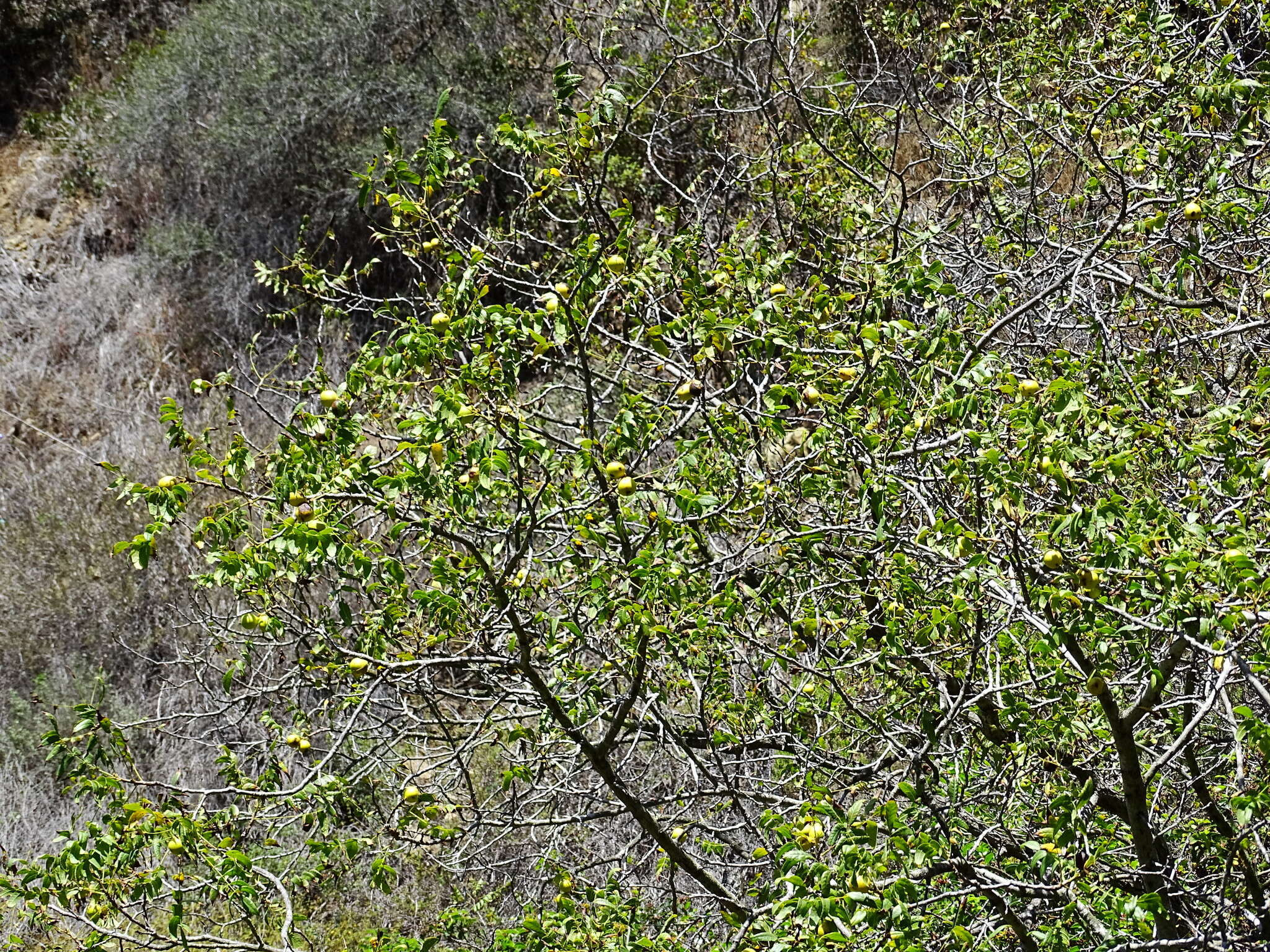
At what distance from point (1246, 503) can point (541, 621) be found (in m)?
1.53

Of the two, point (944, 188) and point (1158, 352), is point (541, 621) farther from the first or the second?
point (944, 188)

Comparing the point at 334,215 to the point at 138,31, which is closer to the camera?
the point at 334,215

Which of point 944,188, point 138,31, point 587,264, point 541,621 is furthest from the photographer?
point 138,31

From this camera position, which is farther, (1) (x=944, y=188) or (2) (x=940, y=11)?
(2) (x=940, y=11)

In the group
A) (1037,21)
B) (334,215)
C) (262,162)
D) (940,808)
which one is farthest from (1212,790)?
(262,162)

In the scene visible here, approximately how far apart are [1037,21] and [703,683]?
170 inches

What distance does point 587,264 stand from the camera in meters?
2.43

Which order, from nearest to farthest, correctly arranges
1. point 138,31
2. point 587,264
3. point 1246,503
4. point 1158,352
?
point 1246,503
point 587,264
point 1158,352
point 138,31

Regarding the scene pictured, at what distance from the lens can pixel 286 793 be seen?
2521 millimetres

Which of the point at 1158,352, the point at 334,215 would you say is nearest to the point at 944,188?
the point at 1158,352

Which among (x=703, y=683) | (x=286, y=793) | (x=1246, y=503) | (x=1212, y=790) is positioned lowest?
(x=1212, y=790)

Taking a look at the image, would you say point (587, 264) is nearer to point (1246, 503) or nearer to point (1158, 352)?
point (1246, 503)

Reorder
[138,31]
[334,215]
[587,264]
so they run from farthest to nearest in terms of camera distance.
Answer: [138,31] < [334,215] < [587,264]

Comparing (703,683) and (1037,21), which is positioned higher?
(1037,21)
